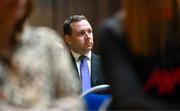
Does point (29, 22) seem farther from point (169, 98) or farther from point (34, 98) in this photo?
point (169, 98)

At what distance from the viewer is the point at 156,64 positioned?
5.94ft

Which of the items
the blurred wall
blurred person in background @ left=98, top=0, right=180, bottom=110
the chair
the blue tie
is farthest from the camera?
the blurred wall

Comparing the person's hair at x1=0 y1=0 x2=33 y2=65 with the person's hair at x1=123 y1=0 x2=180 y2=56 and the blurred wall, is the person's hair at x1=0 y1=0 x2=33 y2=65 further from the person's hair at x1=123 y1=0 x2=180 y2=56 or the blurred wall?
the blurred wall

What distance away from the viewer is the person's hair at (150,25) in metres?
1.78

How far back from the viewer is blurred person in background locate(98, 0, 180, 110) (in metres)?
1.77

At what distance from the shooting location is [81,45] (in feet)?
16.4

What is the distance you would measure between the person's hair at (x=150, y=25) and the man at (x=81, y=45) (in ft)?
9.26

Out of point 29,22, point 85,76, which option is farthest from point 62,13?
point 29,22

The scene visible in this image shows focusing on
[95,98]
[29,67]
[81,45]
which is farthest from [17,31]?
[81,45]

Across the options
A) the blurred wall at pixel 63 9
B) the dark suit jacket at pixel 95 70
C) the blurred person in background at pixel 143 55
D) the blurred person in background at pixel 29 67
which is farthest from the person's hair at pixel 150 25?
the blurred wall at pixel 63 9

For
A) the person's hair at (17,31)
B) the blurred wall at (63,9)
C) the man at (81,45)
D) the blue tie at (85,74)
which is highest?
the person's hair at (17,31)

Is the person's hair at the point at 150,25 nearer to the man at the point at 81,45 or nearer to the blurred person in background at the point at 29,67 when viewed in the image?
the blurred person in background at the point at 29,67

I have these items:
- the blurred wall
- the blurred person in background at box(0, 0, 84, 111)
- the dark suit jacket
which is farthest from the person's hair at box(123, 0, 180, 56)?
the blurred wall

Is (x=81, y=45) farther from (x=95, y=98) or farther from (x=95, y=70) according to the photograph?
(x=95, y=98)
